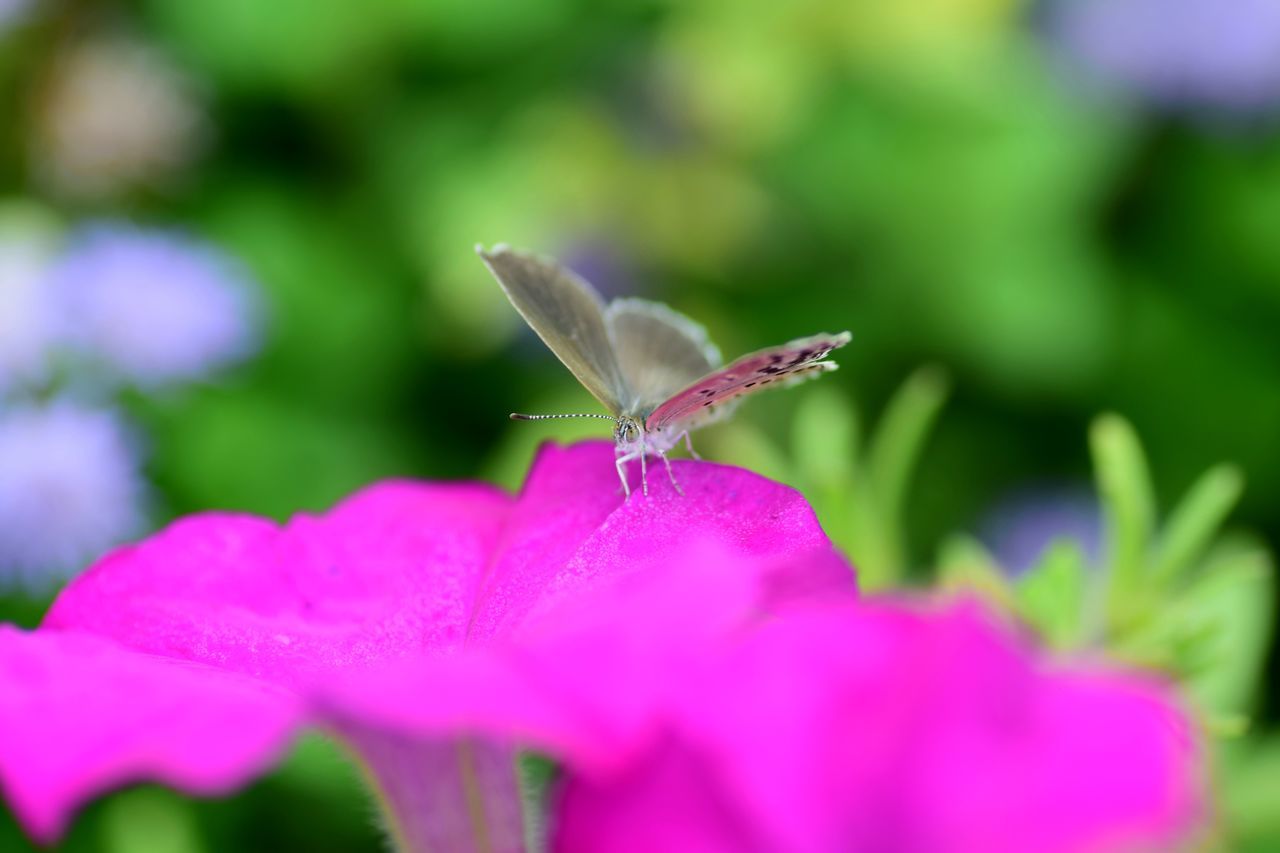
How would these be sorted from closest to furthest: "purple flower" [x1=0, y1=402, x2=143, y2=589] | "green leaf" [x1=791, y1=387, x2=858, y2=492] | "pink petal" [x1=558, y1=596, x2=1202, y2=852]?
"pink petal" [x1=558, y1=596, x2=1202, y2=852], "green leaf" [x1=791, y1=387, x2=858, y2=492], "purple flower" [x1=0, y1=402, x2=143, y2=589]

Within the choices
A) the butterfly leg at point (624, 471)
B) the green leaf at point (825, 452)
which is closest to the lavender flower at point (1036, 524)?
the green leaf at point (825, 452)

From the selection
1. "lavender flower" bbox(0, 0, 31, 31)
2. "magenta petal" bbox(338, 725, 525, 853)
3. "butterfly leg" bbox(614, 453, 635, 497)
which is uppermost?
"lavender flower" bbox(0, 0, 31, 31)

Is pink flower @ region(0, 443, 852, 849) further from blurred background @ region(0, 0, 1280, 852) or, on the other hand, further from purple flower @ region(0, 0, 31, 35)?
purple flower @ region(0, 0, 31, 35)

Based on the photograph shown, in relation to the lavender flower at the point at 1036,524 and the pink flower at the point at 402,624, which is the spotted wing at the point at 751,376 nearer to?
the pink flower at the point at 402,624

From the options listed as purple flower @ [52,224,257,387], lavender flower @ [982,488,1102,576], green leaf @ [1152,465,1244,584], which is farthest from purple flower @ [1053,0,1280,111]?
green leaf @ [1152,465,1244,584]

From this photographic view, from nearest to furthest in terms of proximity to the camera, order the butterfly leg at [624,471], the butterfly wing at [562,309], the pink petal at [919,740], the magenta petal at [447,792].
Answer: the pink petal at [919,740] → the magenta petal at [447,792] → the butterfly leg at [624,471] → the butterfly wing at [562,309]

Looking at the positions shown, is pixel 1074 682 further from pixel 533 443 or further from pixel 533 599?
pixel 533 443
